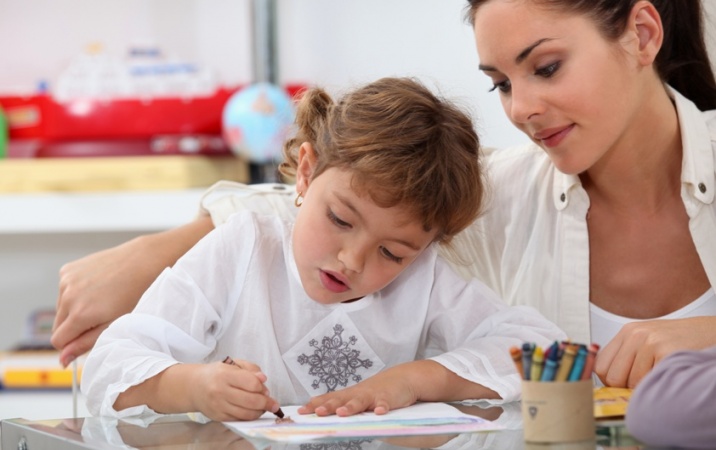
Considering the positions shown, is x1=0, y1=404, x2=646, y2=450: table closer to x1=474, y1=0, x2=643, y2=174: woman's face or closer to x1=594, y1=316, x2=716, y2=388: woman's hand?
x1=594, y1=316, x2=716, y2=388: woman's hand

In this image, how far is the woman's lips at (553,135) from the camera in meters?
1.32

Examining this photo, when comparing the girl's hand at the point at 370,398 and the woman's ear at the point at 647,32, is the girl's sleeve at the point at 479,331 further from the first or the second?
the woman's ear at the point at 647,32

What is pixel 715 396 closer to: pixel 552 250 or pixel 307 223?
pixel 307 223

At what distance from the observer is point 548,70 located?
130cm

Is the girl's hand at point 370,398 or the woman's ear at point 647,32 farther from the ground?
the woman's ear at point 647,32

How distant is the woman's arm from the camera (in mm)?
1382

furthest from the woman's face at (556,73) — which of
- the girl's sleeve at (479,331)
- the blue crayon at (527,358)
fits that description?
the blue crayon at (527,358)

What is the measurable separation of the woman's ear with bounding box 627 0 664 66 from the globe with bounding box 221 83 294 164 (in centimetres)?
117

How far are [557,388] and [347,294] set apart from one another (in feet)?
1.48

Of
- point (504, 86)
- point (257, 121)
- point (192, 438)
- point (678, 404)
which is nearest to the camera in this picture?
point (678, 404)

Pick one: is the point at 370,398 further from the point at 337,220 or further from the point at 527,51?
the point at 527,51

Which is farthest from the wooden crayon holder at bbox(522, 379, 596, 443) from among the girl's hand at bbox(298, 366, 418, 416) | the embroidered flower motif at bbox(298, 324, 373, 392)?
the embroidered flower motif at bbox(298, 324, 373, 392)

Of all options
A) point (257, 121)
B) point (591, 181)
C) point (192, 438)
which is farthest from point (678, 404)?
point (257, 121)

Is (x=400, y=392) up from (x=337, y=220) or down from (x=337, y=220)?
down
